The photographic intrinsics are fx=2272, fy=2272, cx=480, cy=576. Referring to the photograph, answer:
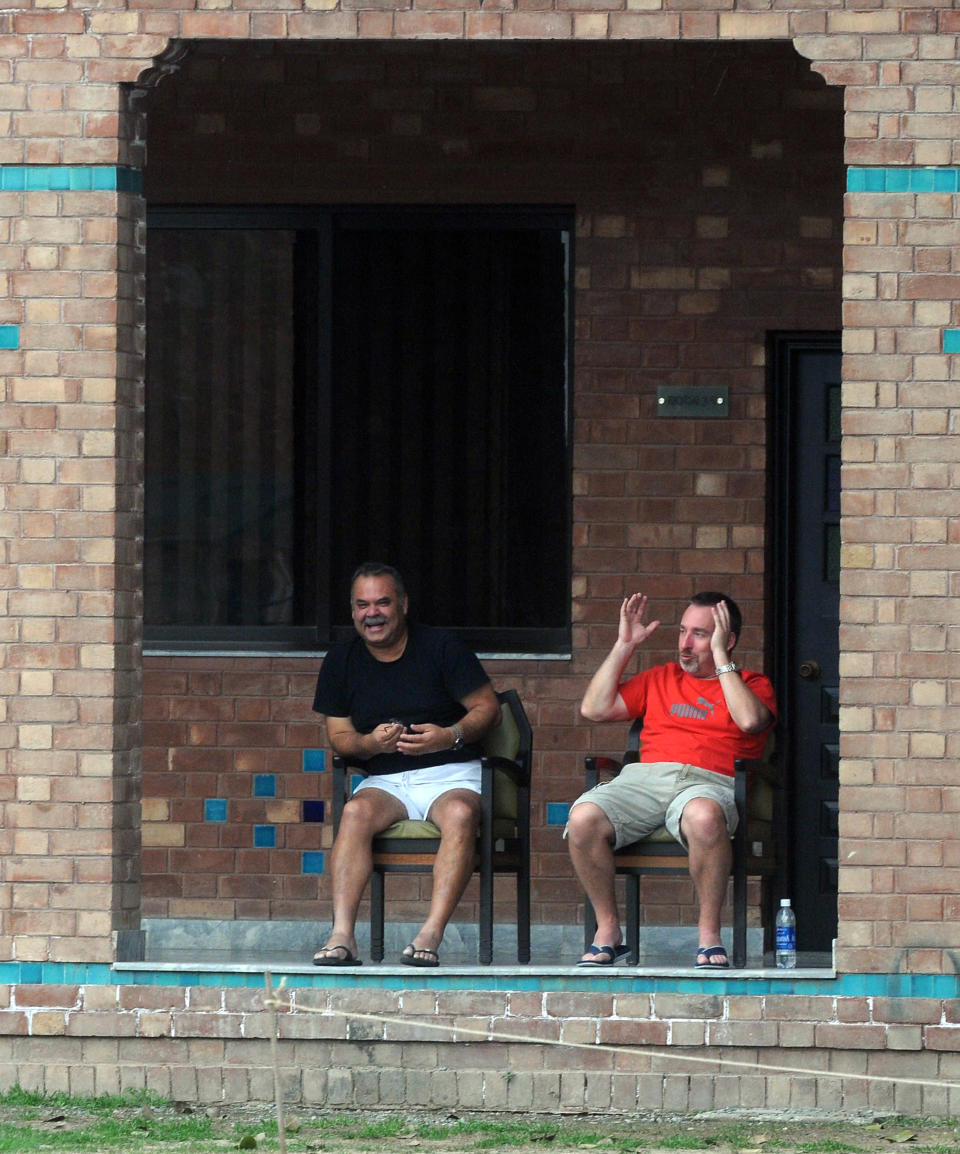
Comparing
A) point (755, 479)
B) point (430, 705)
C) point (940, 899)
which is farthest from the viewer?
point (755, 479)

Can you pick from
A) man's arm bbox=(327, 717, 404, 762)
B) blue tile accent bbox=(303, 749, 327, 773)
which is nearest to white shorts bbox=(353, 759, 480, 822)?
man's arm bbox=(327, 717, 404, 762)

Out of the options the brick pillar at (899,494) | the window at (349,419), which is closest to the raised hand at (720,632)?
the brick pillar at (899,494)

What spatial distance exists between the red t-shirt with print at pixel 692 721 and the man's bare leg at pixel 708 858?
14.6 inches

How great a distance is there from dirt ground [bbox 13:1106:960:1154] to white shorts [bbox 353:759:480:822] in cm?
116

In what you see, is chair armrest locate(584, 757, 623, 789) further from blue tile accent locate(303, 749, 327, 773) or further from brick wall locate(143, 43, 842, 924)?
blue tile accent locate(303, 749, 327, 773)

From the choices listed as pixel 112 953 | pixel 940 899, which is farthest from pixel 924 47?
pixel 112 953

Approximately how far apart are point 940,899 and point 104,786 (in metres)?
2.76

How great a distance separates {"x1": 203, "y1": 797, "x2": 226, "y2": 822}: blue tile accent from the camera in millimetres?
9422

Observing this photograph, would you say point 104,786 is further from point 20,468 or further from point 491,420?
point 491,420

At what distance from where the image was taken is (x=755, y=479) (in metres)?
9.32

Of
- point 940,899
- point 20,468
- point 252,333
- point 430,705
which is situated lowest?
point 940,899

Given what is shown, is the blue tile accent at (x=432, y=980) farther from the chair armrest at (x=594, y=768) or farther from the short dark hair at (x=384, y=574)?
the short dark hair at (x=384, y=574)

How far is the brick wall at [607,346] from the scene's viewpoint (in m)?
9.33

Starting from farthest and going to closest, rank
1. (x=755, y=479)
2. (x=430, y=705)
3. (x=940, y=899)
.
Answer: (x=755, y=479), (x=430, y=705), (x=940, y=899)
